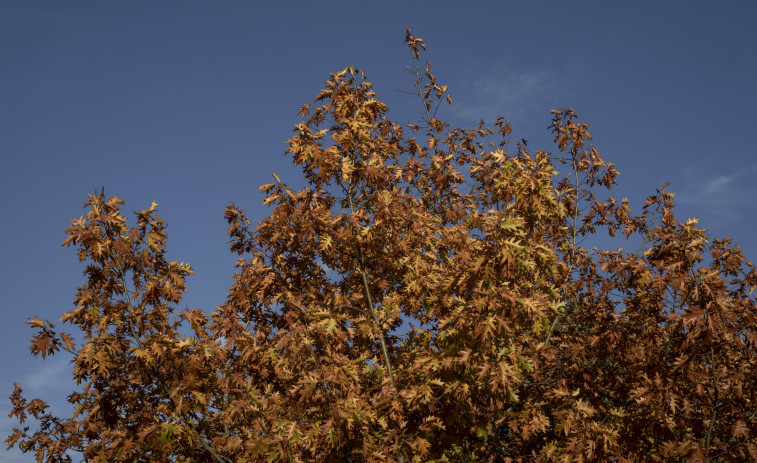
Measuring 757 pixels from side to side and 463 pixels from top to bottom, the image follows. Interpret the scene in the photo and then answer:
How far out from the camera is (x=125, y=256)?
312 inches

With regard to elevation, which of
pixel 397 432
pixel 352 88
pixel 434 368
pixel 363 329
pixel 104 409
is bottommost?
pixel 397 432

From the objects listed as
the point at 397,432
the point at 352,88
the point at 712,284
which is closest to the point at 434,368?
the point at 397,432

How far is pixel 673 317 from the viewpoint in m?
6.28

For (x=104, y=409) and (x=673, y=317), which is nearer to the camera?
(x=673, y=317)

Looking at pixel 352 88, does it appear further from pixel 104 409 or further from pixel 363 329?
pixel 104 409

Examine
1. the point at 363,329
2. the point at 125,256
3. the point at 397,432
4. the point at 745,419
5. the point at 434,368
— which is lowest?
the point at 745,419

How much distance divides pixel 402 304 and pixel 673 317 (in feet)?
14.1

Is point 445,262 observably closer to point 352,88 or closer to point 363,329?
point 363,329

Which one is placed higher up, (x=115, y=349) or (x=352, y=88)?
(x=352, y=88)

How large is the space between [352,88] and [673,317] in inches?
256

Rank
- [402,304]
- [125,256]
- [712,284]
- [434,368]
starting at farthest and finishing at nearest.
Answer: [402,304] < [125,256] < [434,368] < [712,284]

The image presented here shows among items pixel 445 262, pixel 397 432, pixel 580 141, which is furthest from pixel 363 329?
pixel 580 141

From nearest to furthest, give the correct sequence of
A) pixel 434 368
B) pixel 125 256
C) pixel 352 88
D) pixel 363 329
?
pixel 434 368 → pixel 125 256 → pixel 363 329 → pixel 352 88

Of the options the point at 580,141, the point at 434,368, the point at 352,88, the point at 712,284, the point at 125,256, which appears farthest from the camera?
the point at 580,141
